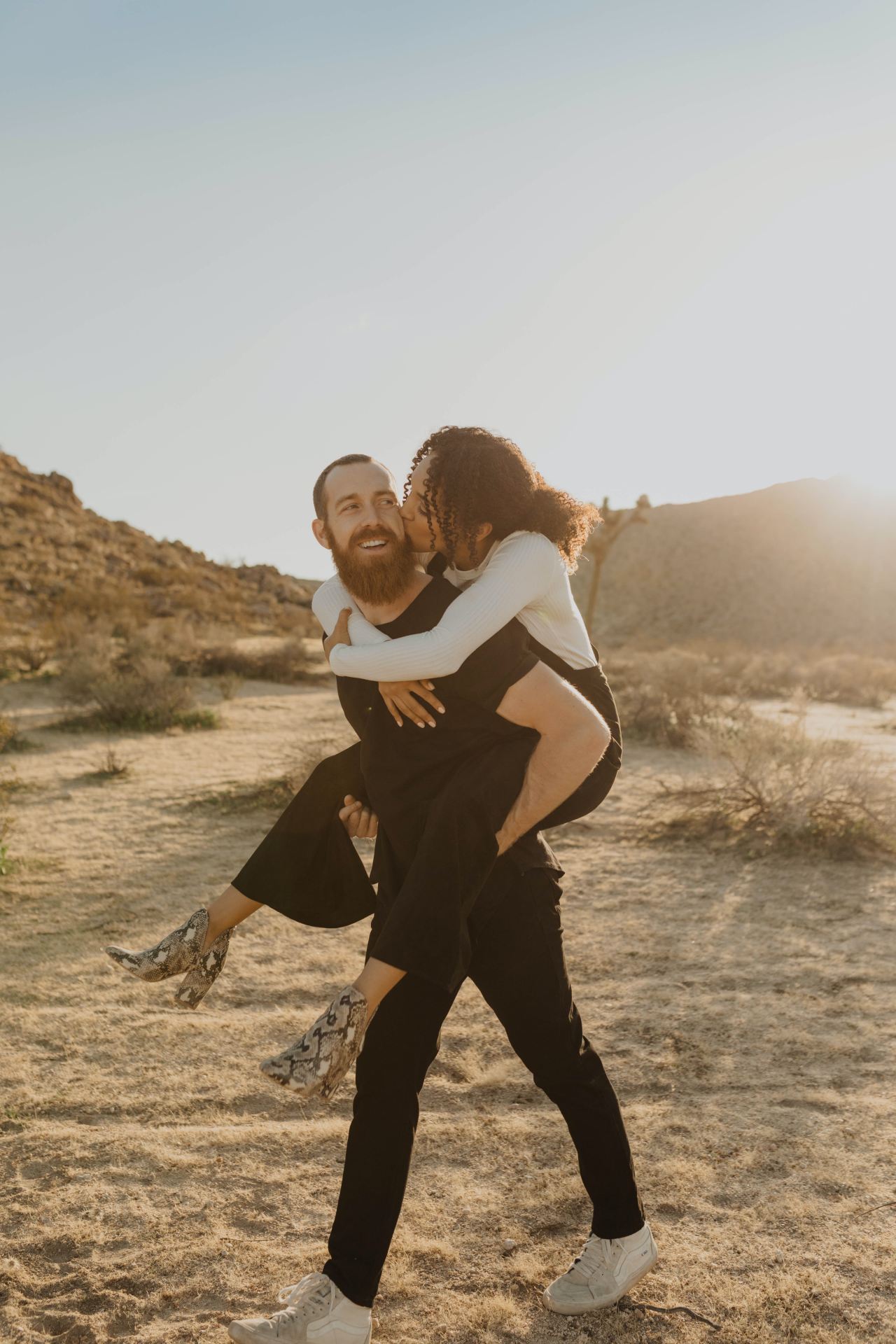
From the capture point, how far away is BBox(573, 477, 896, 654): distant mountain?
53688 millimetres

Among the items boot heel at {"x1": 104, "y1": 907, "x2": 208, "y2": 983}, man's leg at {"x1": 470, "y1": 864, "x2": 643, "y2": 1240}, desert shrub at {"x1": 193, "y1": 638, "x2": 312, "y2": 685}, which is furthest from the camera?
desert shrub at {"x1": 193, "y1": 638, "x2": 312, "y2": 685}

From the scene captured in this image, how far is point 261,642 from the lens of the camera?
22453 mm

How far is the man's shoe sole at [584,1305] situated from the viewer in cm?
232

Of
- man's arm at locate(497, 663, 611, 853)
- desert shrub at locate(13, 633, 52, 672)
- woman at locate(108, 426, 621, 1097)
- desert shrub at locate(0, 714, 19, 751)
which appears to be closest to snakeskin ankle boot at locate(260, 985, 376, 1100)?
woman at locate(108, 426, 621, 1097)

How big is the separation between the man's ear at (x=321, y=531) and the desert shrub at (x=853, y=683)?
18.5 metres

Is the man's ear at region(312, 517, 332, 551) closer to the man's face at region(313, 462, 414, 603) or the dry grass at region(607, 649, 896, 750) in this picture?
the man's face at region(313, 462, 414, 603)

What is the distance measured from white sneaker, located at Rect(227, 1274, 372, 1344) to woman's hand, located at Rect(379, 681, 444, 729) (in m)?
1.22

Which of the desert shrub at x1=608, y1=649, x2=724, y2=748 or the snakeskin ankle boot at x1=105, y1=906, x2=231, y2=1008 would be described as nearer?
the snakeskin ankle boot at x1=105, y1=906, x2=231, y2=1008

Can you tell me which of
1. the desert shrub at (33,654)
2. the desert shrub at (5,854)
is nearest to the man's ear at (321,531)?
the desert shrub at (5,854)

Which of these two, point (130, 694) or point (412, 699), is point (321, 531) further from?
point (130, 694)

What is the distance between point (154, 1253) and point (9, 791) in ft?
22.3

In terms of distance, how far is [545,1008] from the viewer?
6.96 feet

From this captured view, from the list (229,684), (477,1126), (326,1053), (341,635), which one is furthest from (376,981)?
(229,684)

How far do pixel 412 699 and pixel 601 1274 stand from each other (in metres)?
1.49
